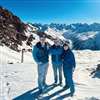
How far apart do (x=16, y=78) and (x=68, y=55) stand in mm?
3927

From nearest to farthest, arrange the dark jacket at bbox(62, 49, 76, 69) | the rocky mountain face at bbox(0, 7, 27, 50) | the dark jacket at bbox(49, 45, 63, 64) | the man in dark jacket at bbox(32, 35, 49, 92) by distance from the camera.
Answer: the man in dark jacket at bbox(32, 35, 49, 92)
the dark jacket at bbox(62, 49, 76, 69)
the dark jacket at bbox(49, 45, 63, 64)
the rocky mountain face at bbox(0, 7, 27, 50)

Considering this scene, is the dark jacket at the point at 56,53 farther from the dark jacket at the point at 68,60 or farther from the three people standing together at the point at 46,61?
the dark jacket at the point at 68,60

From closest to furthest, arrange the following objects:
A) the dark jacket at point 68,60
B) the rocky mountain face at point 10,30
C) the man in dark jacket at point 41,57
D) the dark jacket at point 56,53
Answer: the man in dark jacket at point 41,57 → the dark jacket at point 68,60 → the dark jacket at point 56,53 → the rocky mountain face at point 10,30

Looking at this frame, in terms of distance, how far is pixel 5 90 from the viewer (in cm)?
1150

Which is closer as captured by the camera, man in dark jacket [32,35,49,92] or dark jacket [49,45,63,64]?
man in dark jacket [32,35,49,92]

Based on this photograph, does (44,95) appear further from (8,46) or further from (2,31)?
(2,31)

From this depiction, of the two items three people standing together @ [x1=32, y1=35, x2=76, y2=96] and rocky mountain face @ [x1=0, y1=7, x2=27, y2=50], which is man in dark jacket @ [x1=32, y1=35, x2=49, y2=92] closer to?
three people standing together @ [x1=32, y1=35, x2=76, y2=96]

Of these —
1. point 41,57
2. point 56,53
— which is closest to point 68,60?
point 56,53

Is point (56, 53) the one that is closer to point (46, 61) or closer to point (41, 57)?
point (46, 61)

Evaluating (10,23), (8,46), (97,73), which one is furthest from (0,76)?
(10,23)

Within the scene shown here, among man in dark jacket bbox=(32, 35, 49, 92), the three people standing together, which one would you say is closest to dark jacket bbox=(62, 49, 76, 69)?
the three people standing together

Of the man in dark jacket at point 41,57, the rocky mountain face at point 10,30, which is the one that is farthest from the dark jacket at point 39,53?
the rocky mountain face at point 10,30

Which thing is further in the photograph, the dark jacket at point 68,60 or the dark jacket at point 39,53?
the dark jacket at point 68,60

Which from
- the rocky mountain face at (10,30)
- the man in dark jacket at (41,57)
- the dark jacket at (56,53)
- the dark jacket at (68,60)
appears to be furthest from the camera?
the rocky mountain face at (10,30)
